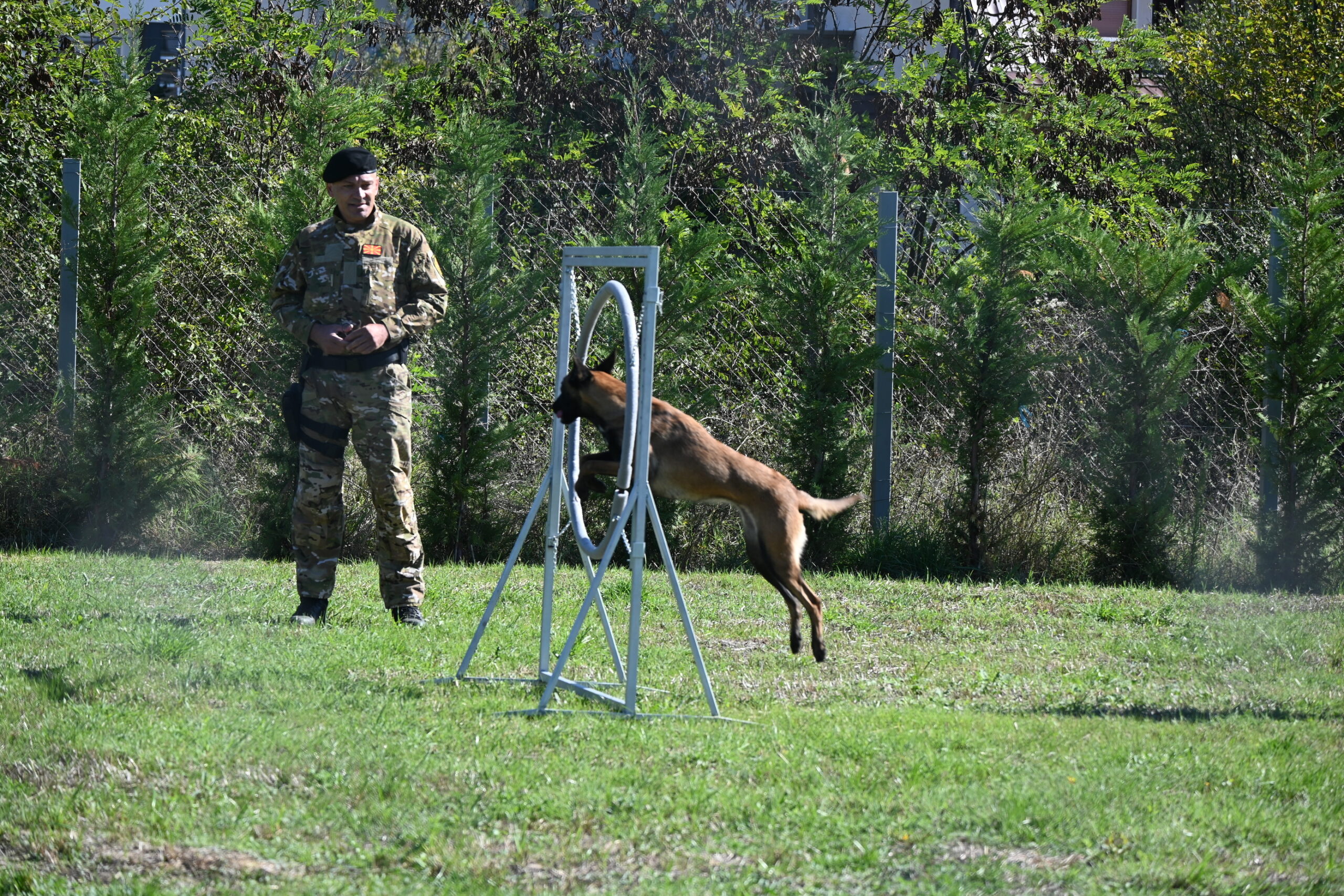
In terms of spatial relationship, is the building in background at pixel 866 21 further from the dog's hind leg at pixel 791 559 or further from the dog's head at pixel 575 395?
the dog's head at pixel 575 395

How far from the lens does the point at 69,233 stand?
10109 millimetres

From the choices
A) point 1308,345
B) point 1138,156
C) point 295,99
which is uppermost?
point 1138,156

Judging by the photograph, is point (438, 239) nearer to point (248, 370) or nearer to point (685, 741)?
point (248, 370)

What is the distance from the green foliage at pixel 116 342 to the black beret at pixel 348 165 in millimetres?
3570

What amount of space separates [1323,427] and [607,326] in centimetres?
522

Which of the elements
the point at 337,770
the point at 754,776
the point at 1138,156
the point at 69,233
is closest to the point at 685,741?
the point at 754,776

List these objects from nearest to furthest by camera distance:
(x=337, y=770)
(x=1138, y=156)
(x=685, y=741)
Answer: (x=337, y=770)
(x=685, y=741)
(x=1138, y=156)

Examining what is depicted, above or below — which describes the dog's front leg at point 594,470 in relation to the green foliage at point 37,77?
below

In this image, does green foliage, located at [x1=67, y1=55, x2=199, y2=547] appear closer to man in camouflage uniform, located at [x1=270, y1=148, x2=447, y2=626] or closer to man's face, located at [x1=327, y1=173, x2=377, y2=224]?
man in camouflage uniform, located at [x1=270, y1=148, x2=447, y2=626]

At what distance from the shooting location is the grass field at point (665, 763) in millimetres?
3629

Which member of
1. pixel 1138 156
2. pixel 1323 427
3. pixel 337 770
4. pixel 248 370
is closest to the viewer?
pixel 337 770

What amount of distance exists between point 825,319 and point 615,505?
16.0ft

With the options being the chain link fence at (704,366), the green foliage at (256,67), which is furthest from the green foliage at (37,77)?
the chain link fence at (704,366)

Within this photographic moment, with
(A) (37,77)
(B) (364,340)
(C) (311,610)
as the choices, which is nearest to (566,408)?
(B) (364,340)
